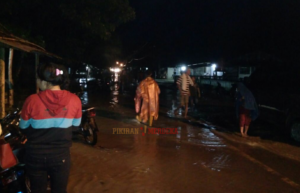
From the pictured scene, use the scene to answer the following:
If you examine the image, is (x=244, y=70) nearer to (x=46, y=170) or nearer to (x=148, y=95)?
(x=148, y=95)

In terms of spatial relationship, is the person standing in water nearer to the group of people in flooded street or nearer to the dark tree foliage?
the group of people in flooded street

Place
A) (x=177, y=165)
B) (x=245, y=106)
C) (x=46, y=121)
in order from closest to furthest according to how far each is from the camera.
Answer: (x=46, y=121) → (x=177, y=165) → (x=245, y=106)

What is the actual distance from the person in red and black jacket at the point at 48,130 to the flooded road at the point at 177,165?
1.89 m

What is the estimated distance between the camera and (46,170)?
10.2ft

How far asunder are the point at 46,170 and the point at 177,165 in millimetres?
3534

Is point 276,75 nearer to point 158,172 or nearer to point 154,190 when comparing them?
point 158,172

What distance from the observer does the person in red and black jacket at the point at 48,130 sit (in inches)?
121

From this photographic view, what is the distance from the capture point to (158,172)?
581 centimetres

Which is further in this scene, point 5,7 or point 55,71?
point 5,7

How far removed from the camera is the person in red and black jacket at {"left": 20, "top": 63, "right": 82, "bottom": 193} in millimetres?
3062

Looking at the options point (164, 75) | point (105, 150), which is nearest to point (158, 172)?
point (105, 150)

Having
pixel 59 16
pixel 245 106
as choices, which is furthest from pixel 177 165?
pixel 59 16

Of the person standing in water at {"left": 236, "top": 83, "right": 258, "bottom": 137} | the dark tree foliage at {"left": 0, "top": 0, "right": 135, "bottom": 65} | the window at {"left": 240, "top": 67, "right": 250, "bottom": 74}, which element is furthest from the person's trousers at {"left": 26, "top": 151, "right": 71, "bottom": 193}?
the window at {"left": 240, "top": 67, "right": 250, "bottom": 74}

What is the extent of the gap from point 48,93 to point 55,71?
0.81 ft
